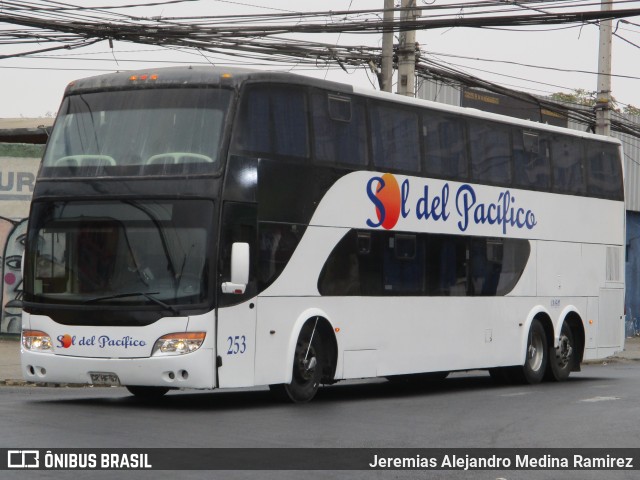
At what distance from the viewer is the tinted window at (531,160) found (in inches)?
800

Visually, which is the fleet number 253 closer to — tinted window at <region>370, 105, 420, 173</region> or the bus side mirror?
the bus side mirror

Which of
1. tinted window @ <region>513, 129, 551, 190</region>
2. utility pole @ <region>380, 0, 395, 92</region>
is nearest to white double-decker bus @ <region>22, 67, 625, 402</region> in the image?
tinted window @ <region>513, 129, 551, 190</region>

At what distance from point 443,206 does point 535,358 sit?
13.1ft

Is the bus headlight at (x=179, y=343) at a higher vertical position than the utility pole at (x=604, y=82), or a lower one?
lower

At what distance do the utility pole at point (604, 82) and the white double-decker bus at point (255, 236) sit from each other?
444 inches

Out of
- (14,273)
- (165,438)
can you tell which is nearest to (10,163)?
(14,273)

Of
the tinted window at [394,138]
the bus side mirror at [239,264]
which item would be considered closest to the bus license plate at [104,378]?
the bus side mirror at [239,264]

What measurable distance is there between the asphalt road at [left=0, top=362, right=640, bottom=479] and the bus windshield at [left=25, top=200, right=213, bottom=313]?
1.27 m

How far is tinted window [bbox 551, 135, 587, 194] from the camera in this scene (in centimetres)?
2138

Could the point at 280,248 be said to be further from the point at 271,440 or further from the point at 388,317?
the point at 271,440

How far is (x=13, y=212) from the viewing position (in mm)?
27266

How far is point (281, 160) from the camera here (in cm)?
1513

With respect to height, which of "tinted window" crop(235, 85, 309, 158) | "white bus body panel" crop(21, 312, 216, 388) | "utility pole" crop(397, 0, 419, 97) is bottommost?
"white bus body panel" crop(21, 312, 216, 388)

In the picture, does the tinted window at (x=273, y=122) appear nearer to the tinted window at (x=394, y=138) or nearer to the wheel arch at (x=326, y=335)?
the tinted window at (x=394, y=138)
